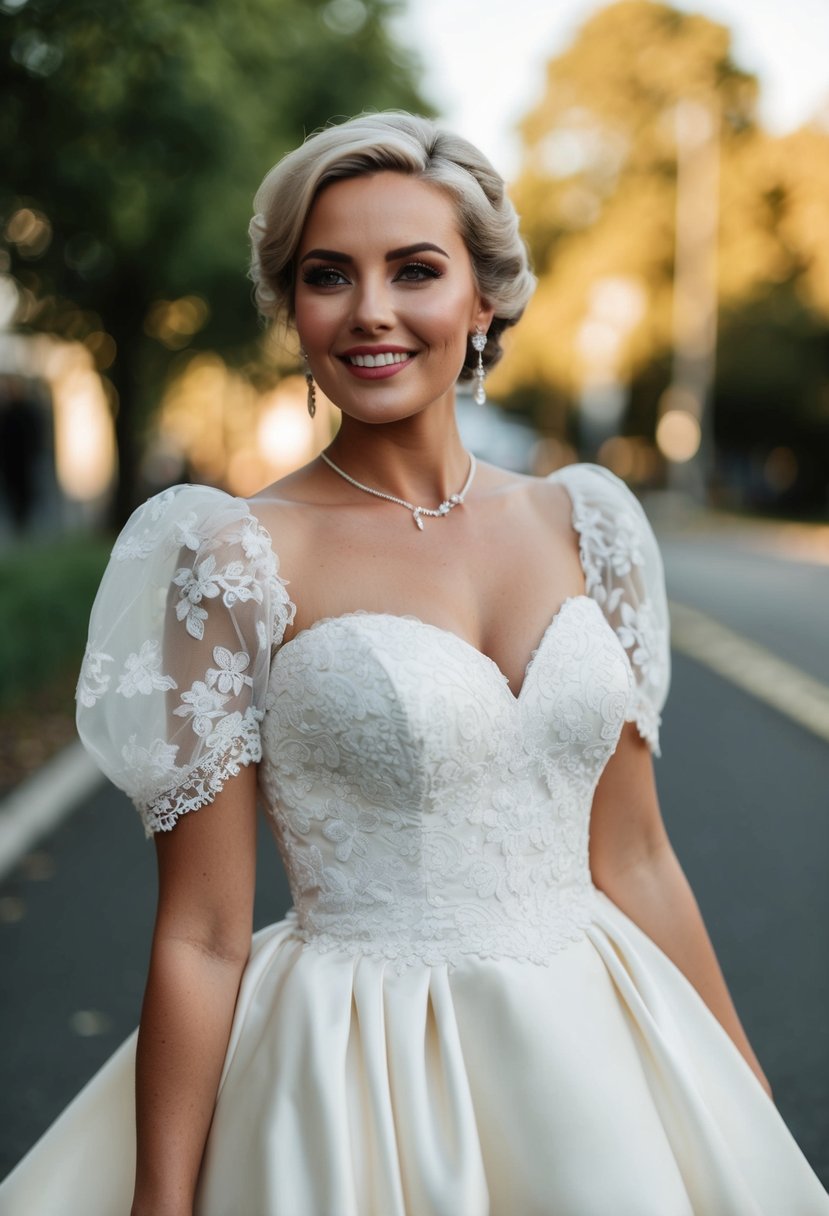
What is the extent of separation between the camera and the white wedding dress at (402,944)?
2.01 m

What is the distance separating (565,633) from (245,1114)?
83cm

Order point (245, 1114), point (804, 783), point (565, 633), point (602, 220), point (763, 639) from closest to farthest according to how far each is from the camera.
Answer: point (245, 1114) → point (565, 633) → point (804, 783) → point (763, 639) → point (602, 220)

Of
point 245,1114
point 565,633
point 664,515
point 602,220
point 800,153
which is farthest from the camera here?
point 602,220

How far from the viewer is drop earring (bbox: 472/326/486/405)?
8.04 feet

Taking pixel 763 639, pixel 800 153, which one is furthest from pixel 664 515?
pixel 763 639

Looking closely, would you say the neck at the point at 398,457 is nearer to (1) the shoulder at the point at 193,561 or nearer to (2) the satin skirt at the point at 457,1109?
(1) the shoulder at the point at 193,561

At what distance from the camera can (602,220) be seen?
42875 millimetres

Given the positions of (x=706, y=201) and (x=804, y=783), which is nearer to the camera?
(x=804, y=783)

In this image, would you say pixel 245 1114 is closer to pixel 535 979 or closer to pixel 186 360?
pixel 535 979

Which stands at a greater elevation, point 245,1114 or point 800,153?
point 800,153

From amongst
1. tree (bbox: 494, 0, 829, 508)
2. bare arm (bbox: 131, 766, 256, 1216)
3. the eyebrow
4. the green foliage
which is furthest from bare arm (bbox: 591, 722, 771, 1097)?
tree (bbox: 494, 0, 829, 508)

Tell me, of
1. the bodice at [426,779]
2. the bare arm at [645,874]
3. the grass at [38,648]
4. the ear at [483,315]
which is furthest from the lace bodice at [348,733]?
the grass at [38,648]

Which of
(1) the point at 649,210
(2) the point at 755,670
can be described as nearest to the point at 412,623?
(2) the point at 755,670

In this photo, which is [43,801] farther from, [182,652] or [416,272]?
[416,272]
